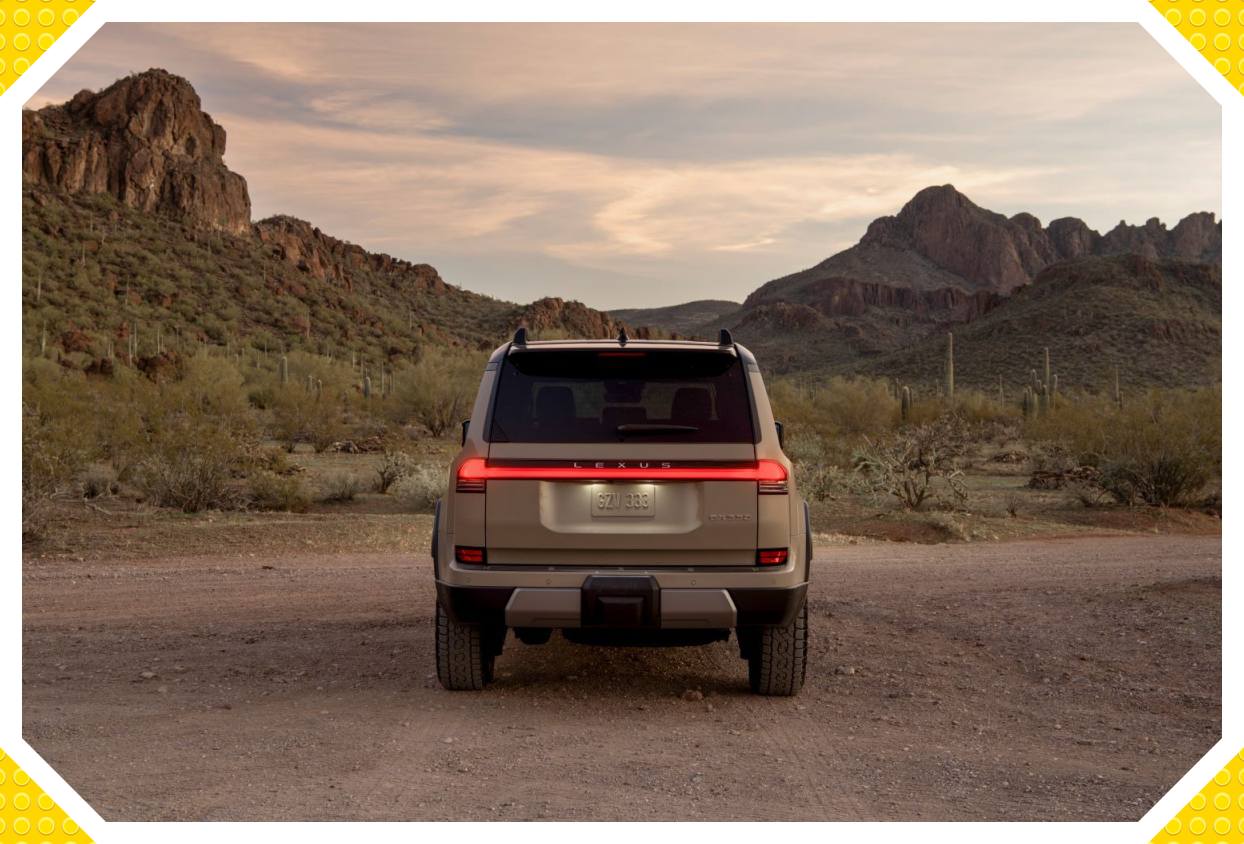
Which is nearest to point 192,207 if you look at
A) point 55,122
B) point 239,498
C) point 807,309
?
point 55,122

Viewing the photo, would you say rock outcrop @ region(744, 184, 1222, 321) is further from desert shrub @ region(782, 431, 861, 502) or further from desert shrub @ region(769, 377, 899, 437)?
desert shrub @ region(782, 431, 861, 502)

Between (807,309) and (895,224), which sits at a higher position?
(895,224)

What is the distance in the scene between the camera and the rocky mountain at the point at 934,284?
7950 cm

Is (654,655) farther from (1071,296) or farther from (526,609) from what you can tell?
Result: (1071,296)

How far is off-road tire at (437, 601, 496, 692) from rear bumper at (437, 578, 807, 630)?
669mm

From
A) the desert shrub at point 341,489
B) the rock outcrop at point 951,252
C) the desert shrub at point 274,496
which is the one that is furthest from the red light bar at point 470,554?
the rock outcrop at point 951,252

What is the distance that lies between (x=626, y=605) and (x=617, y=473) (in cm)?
69

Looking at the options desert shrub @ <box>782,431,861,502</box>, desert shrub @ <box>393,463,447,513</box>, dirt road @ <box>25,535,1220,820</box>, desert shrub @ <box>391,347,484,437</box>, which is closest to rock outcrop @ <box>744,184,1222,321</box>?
desert shrub @ <box>391,347,484,437</box>

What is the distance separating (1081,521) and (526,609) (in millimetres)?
16287

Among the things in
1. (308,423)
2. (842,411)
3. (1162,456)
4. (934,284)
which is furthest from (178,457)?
(934,284)

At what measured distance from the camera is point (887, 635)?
9.48 m

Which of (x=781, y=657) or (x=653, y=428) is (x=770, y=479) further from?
(x=781, y=657)

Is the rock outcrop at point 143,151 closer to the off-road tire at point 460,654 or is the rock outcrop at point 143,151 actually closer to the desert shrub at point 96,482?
the desert shrub at point 96,482

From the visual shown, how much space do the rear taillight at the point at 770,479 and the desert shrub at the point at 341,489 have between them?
1712 centimetres
